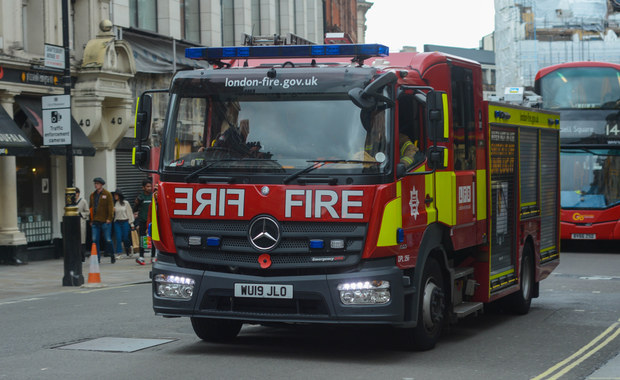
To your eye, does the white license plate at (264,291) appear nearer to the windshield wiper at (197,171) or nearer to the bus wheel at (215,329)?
the windshield wiper at (197,171)

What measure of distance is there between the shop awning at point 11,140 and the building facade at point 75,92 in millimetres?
28

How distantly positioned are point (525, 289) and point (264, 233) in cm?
547

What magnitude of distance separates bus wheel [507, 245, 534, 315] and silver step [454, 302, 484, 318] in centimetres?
185

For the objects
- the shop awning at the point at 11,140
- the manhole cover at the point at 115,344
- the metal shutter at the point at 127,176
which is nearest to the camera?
the manhole cover at the point at 115,344

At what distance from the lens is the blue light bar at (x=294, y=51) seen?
9.61 metres

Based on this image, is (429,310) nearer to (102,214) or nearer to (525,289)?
(525,289)

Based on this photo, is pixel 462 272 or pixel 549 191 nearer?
pixel 462 272

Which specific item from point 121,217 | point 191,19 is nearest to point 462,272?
point 121,217

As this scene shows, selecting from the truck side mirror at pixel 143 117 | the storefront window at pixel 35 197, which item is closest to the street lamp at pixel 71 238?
the storefront window at pixel 35 197

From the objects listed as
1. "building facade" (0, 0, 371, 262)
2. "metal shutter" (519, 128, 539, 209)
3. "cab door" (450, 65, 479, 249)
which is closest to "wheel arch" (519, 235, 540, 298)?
"metal shutter" (519, 128, 539, 209)

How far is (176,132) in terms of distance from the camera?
9.73 m

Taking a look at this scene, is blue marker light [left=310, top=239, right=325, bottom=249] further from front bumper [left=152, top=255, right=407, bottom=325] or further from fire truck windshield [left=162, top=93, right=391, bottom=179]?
fire truck windshield [left=162, top=93, right=391, bottom=179]

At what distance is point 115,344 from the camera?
1057cm

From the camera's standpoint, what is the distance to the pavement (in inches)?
698
